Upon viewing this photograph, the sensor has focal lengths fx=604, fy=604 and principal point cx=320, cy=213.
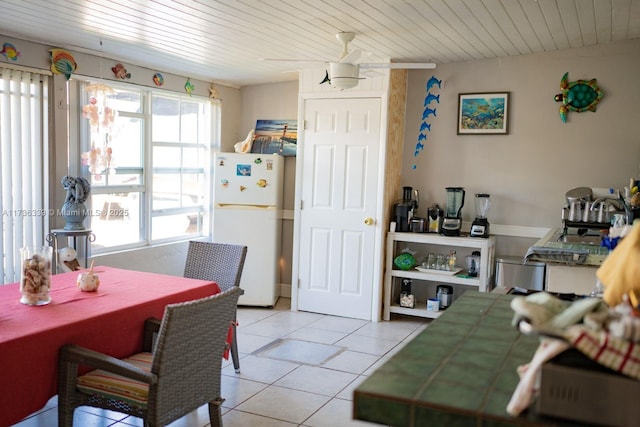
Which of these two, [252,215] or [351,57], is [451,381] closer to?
[351,57]

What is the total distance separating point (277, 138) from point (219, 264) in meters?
2.69

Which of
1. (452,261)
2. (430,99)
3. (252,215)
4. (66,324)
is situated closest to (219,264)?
(66,324)

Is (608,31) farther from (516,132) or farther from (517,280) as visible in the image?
(517,280)

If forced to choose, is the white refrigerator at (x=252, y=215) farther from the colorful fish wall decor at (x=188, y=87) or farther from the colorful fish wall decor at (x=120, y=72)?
the colorful fish wall decor at (x=120, y=72)

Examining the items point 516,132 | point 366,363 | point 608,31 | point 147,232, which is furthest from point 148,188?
point 608,31

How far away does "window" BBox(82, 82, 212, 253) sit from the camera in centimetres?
526

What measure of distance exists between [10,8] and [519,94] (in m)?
4.10

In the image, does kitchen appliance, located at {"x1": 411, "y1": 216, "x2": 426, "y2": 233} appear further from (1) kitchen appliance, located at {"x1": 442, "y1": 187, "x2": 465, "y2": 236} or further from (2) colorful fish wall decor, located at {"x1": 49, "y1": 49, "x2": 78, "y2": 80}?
(2) colorful fish wall decor, located at {"x1": 49, "y1": 49, "x2": 78, "y2": 80}

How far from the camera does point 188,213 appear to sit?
6.53 meters

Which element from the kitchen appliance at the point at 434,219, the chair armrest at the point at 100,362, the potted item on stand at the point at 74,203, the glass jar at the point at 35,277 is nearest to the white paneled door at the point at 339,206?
the kitchen appliance at the point at 434,219

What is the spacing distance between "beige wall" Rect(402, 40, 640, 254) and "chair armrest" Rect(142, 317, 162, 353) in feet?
11.3

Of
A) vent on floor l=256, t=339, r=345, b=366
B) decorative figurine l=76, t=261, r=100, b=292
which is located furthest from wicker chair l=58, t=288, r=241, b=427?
vent on floor l=256, t=339, r=345, b=366

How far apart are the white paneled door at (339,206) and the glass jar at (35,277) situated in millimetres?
3237

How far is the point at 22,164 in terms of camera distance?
4660 millimetres
